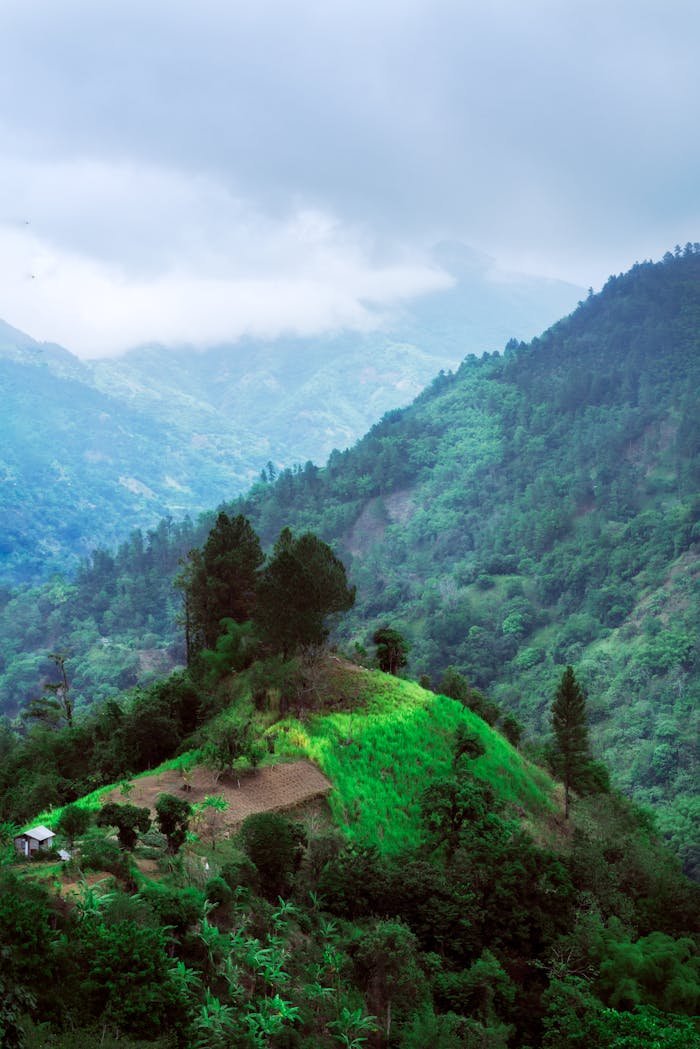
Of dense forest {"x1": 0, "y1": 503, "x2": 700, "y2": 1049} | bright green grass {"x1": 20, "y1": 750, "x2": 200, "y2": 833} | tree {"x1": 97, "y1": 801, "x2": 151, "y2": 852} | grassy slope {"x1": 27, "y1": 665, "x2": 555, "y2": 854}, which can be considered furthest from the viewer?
grassy slope {"x1": 27, "y1": 665, "x2": 555, "y2": 854}

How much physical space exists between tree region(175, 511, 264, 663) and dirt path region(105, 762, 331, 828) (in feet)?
27.6

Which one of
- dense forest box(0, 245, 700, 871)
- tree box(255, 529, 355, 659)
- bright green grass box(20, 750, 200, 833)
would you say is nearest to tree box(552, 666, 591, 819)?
tree box(255, 529, 355, 659)

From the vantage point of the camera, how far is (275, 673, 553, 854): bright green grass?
21.9 meters

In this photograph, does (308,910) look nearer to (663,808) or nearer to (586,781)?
(586,781)

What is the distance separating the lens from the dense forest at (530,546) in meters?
68.0

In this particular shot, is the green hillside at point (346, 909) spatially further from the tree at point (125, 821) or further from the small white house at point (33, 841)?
the small white house at point (33, 841)

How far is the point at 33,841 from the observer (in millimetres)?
16219

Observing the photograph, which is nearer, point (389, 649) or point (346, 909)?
point (346, 909)

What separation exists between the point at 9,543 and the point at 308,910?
5863 inches

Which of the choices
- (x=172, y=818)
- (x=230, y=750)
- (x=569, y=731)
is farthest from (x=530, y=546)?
(x=172, y=818)

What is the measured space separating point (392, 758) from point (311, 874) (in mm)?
6005

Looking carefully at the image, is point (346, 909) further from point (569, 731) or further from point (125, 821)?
point (569, 731)

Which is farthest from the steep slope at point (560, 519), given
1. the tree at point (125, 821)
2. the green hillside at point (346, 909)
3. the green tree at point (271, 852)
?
the tree at point (125, 821)

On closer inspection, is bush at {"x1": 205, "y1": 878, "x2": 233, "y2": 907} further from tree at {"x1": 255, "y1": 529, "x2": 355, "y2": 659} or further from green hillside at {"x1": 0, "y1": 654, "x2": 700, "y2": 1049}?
tree at {"x1": 255, "y1": 529, "x2": 355, "y2": 659}
